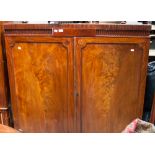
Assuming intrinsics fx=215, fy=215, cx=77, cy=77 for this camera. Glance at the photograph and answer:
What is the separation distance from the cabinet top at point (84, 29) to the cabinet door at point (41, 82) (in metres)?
0.05

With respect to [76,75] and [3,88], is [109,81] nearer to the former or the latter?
[76,75]

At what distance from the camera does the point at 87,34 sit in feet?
4.86

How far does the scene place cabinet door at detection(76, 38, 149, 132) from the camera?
4.93 ft

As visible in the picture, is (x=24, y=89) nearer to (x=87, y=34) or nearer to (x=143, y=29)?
(x=87, y=34)

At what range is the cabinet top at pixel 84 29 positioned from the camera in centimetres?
145

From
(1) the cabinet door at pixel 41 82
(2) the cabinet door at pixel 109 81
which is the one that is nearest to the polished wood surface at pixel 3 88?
(1) the cabinet door at pixel 41 82

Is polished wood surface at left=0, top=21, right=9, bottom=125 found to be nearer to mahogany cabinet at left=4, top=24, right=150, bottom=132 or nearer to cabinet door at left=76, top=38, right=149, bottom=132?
mahogany cabinet at left=4, top=24, right=150, bottom=132

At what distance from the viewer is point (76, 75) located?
5.21 feet

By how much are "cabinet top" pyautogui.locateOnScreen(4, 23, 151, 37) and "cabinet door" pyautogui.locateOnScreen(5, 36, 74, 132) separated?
5cm

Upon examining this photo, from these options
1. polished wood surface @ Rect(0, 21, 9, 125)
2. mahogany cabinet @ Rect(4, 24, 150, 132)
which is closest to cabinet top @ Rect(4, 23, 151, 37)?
mahogany cabinet @ Rect(4, 24, 150, 132)

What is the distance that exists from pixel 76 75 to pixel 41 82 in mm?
273
